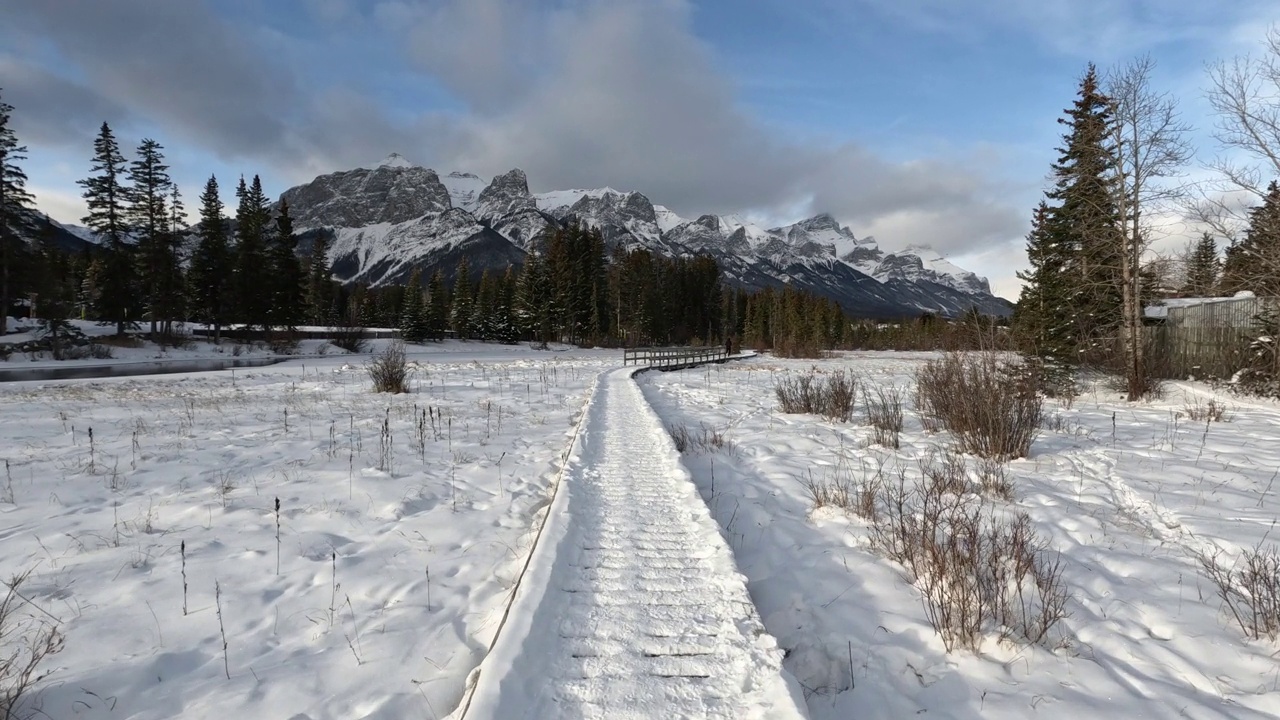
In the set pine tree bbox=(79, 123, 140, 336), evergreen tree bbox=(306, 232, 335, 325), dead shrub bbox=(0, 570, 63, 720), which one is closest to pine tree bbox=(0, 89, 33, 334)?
pine tree bbox=(79, 123, 140, 336)

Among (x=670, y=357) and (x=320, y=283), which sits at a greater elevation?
(x=320, y=283)

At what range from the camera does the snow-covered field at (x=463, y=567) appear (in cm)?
264

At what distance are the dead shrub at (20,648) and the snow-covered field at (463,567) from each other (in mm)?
87

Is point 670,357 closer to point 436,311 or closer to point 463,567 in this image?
point 463,567

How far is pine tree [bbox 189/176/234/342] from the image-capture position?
137 ft

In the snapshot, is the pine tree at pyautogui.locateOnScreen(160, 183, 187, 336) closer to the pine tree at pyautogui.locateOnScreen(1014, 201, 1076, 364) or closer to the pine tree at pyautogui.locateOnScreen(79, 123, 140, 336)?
the pine tree at pyautogui.locateOnScreen(79, 123, 140, 336)

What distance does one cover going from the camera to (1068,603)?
3.41 m

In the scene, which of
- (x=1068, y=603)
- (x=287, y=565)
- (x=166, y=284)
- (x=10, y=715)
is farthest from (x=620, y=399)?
(x=166, y=284)

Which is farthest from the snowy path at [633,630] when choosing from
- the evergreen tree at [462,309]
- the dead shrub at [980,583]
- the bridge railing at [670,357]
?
the evergreen tree at [462,309]

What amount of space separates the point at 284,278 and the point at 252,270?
2.65 meters

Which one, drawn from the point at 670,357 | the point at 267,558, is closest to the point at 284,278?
the point at 670,357

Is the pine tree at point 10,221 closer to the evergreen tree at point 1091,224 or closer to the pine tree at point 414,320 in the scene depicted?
the pine tree at point 414,320

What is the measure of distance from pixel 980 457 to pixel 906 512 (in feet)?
9.95

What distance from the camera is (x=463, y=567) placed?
4062mm
